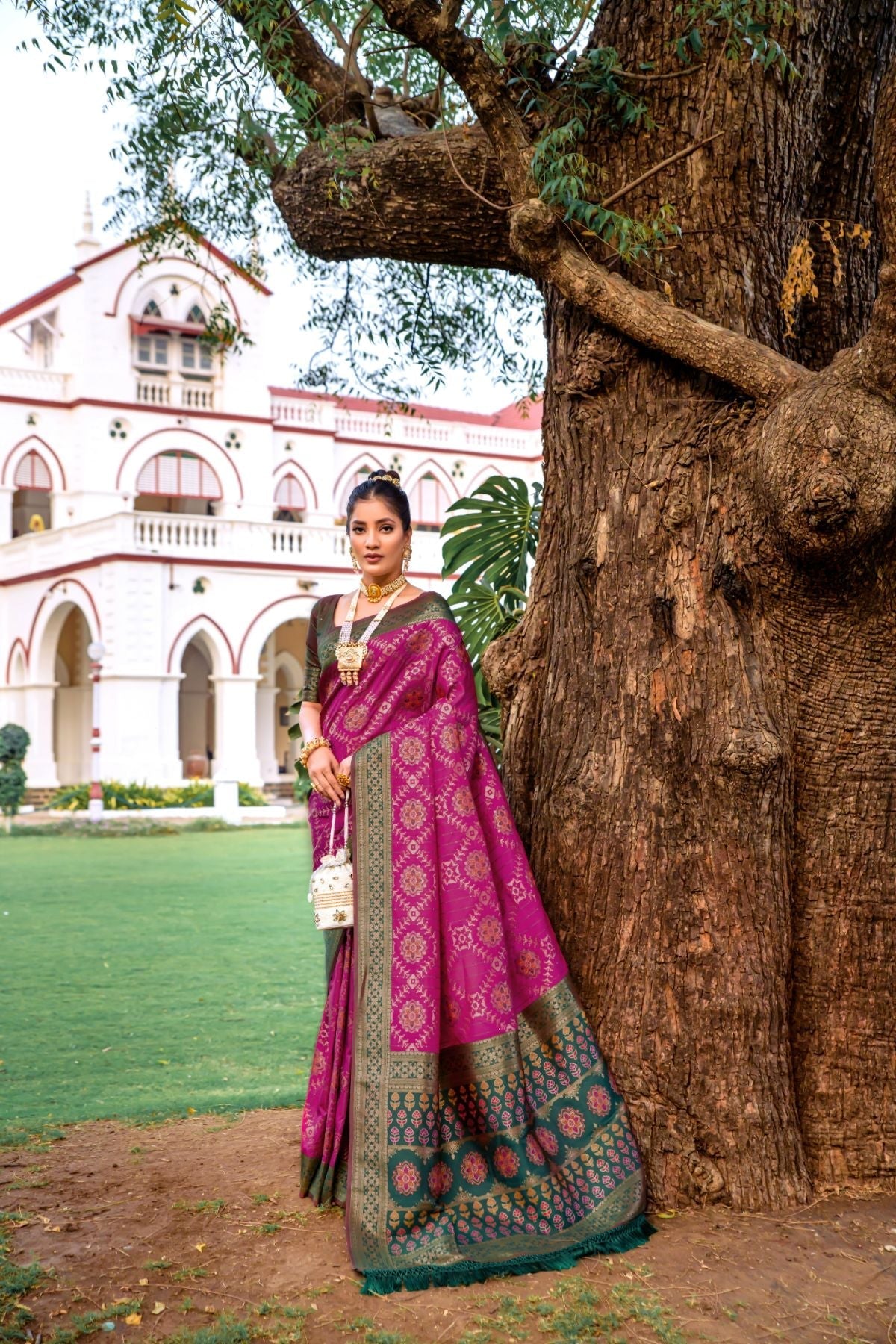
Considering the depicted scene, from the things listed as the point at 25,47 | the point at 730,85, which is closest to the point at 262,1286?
the point at 730,85

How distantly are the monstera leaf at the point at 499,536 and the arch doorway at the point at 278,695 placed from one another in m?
18.4

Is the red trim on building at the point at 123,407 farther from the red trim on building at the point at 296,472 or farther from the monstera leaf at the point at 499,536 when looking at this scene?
the monstera leaf at the point at 499,536

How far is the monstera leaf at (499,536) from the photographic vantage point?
17.7ft

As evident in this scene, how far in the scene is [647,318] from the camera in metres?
3.38

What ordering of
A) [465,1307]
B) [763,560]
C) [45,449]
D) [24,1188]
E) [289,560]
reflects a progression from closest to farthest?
[465,1307], [763,560], [24,1188], [289,560], [45,449]

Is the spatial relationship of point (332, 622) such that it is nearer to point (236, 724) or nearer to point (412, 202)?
point (412, 202)

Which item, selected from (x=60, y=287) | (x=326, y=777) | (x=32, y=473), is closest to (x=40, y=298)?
Answer: (x=60, y=287)

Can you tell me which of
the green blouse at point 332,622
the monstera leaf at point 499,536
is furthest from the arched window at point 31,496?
the green blouse at point 332,622

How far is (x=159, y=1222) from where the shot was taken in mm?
3213

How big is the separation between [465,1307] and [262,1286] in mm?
459

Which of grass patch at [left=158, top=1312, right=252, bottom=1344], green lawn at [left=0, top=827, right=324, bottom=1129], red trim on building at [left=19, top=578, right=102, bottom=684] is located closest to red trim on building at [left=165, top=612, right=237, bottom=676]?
red trim on building at [left=19, top=578, right=102, bottom=684]

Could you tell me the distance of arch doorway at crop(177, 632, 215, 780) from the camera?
1003 inches

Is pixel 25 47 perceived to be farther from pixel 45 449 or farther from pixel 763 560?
pixel 45 449

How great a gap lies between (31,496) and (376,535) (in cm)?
2388
